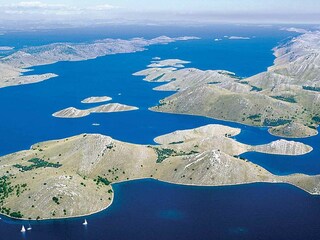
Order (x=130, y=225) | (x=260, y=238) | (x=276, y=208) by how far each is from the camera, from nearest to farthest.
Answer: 1. (x=260, y=238)
2. (x=130, y=225)
3. (x=276, y=208)

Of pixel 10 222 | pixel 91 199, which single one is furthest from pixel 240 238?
pixel 10 222

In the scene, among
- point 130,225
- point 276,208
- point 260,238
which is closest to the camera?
point 260,238

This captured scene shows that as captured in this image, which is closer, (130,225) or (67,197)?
(130,225)

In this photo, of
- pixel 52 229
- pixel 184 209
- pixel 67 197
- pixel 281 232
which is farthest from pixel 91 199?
pixel 281 232

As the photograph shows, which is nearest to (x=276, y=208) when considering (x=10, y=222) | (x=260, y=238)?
(x=260, y=238)

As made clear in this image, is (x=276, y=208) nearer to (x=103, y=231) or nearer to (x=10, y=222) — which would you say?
(x=103, y=231)

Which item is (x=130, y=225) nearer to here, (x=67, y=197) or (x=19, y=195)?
(x=67, y=197)

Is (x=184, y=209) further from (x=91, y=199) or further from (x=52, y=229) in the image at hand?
(x=52, y=229)

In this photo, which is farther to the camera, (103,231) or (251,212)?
(251,212)
